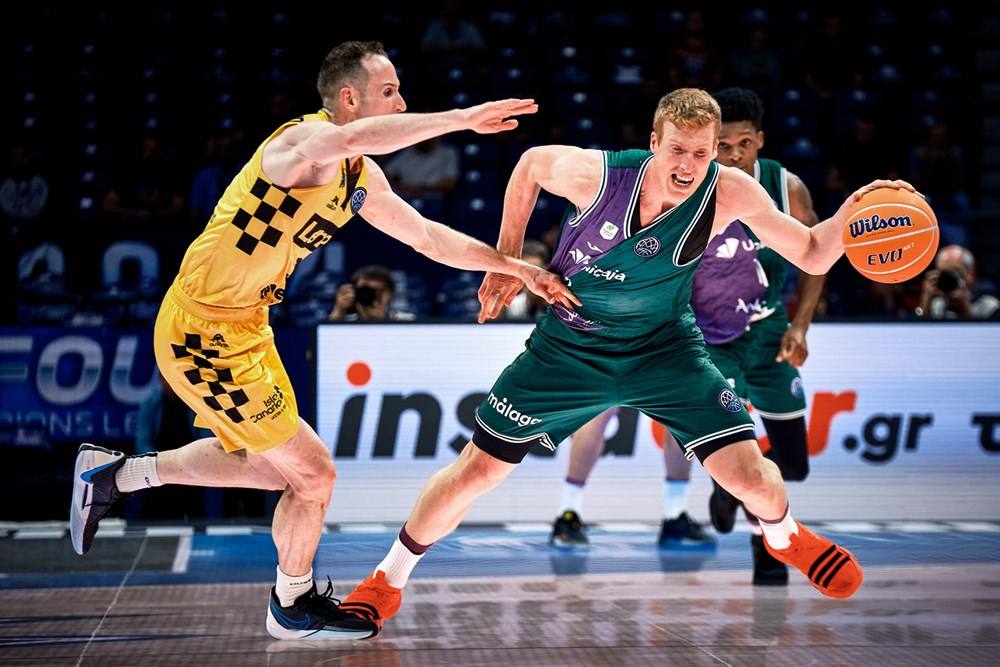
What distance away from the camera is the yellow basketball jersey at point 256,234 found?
13.1 ft

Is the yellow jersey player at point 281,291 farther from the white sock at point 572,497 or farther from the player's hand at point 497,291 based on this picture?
the white sock at point 572,497

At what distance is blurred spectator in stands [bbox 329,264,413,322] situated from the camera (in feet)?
24.3

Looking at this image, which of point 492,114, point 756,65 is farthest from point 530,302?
point 756,65

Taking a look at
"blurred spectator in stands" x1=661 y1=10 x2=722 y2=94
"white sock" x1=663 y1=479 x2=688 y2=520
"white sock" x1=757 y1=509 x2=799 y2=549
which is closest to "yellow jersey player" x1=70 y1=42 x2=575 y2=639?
"white sock" x1=757 y1=509 x2=799 y2=549

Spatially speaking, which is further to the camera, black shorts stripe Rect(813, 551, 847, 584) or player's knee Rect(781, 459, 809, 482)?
player's knee Rect(781, 459, 809, 482)

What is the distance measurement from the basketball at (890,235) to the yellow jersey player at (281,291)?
103cm

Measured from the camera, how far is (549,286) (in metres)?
4.23

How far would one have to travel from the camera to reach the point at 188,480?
14.5 ft

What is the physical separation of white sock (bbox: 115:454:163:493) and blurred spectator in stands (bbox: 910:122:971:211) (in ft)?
28.2

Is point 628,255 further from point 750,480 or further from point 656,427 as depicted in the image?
point 656,427

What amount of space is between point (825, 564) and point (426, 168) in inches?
271

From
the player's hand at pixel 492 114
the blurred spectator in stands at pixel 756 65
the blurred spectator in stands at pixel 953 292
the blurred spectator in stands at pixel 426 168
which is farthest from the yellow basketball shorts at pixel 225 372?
the blurred spectator in stands at pixel 756 65

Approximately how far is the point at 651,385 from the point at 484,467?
26.0 inches

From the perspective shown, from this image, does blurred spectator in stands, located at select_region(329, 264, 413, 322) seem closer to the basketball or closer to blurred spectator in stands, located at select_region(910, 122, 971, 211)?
the basketball
